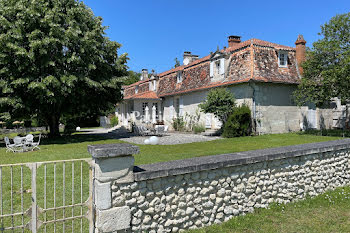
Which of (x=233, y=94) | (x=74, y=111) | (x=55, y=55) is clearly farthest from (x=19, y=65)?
(x=233, y=94)

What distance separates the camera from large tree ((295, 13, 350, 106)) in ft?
44.9

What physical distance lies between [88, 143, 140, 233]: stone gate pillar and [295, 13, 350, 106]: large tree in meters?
13.4

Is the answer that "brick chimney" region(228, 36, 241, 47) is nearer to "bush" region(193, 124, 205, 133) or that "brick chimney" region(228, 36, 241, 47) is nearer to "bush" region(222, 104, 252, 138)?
"bush" region(193, 124, 205, 133)

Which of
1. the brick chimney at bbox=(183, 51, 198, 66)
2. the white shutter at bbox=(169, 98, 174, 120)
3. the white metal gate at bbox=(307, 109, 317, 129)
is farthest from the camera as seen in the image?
the brick chimney at bbox=(183, 51, 198, 66)

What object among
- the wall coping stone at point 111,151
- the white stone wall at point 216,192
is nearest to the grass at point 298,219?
the white stone wall at point 216,192

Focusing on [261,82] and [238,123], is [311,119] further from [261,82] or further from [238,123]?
[238,123]

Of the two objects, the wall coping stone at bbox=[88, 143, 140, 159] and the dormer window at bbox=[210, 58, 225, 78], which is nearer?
the wall coping stone at bbox=[88, 143, 140, 159]

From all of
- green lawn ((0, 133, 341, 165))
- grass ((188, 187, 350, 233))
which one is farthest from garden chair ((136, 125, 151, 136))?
grass ((188, 187, 350, 233))

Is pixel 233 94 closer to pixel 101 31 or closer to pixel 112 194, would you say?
pixel 101 31

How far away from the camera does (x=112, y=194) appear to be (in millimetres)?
3373

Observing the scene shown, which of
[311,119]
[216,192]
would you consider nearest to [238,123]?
[311,119]

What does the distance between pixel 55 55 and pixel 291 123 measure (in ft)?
48.6

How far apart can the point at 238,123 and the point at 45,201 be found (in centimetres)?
1269

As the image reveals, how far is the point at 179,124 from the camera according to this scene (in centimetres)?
2180
